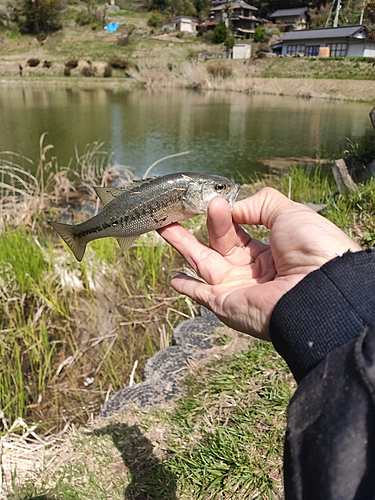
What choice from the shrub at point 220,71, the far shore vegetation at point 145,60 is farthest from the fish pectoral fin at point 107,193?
the shrub at point 220,71

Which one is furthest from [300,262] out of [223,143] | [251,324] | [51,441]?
[223,143]

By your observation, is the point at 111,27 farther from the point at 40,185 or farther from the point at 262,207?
the point at 262,207

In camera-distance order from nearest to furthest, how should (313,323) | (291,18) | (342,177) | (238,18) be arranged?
(313,323)
(342,177)
(238,18)
(291,18)

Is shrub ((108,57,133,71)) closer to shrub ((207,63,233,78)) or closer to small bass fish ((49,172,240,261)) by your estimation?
shrub ((207,63,233,78))

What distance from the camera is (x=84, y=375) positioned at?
4727mm

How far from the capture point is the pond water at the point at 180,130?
49.2ft

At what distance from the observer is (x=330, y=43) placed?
5931 cm

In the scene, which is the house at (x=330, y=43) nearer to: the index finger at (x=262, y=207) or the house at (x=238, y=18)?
the house at (x=238, y=18)

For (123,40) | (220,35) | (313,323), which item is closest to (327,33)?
(220,35)

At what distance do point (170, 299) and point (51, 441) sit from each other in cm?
234

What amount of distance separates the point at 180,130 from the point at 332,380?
20.2 m

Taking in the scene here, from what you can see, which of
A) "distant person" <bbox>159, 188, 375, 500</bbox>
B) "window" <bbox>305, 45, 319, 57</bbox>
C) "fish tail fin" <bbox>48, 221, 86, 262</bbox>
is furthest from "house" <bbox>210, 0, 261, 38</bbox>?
"distant person" <bbox>159, 188, 375, 500</bbox>

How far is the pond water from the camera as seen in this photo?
14992mm

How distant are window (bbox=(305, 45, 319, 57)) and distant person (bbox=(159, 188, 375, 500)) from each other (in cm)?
6935
